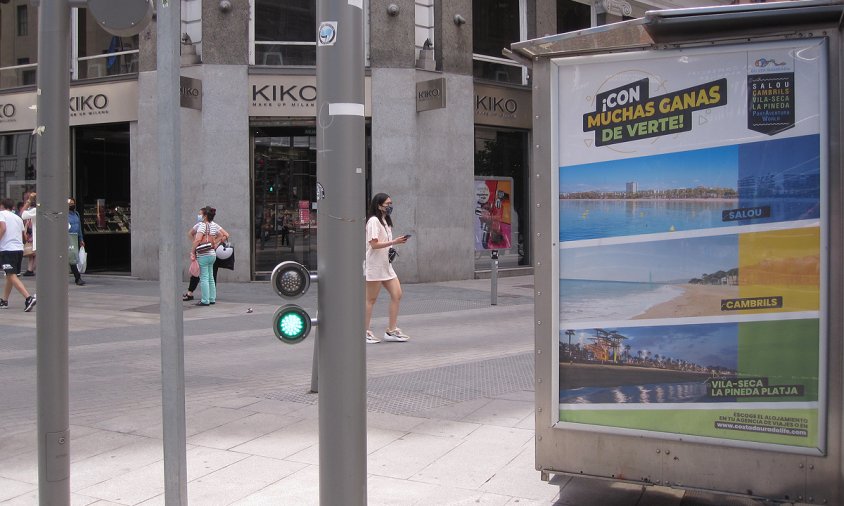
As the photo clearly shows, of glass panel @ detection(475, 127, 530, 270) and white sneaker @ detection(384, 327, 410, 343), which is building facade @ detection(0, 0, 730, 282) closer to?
glass panel @ detection(475, 127, 530, 270)

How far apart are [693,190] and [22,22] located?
2112cm

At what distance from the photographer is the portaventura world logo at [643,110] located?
414cm

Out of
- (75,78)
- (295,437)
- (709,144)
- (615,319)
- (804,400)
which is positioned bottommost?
(295,437)

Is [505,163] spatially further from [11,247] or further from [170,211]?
[170,211]

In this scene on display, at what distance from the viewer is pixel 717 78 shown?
Result: 4.11 meters

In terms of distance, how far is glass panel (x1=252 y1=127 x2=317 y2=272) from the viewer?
731 inches

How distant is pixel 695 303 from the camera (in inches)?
167

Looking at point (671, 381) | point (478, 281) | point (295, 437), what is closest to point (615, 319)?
point (671, 381)

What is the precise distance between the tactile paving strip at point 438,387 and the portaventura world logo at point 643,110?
3.30 metres

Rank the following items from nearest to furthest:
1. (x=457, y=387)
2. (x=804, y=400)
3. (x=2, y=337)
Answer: (x=804, y=400) → (x=457, y=387) → (x=2, y=337)

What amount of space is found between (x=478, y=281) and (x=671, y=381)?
14.9 meters

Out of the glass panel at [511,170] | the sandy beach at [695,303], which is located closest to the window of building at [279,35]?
the glass panel at [511,170]

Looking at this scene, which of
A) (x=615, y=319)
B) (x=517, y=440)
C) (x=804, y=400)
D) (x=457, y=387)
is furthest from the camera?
(x=457, y=387)

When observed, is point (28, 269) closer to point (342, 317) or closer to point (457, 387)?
point (457, 387)
